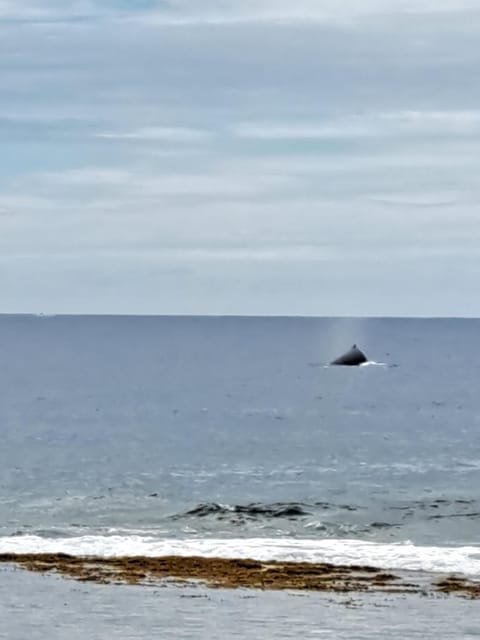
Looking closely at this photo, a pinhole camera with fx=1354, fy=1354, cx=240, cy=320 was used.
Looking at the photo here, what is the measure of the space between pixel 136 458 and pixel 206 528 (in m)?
27.0

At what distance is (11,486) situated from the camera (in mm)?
59031

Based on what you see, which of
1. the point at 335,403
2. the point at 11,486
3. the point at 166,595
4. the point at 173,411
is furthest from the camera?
the point at 335,403

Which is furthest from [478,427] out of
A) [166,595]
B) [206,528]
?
[166,595]

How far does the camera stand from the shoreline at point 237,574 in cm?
3334

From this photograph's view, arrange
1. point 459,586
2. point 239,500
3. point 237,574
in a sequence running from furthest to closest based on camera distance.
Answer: point 239,500 < point 237,574 < point 459,586

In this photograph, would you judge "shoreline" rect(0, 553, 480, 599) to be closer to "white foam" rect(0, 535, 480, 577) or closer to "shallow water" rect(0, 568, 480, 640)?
"shallow water" rect(0, 568, 480, 640)

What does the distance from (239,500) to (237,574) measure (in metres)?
20.6

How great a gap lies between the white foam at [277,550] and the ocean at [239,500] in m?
0.09

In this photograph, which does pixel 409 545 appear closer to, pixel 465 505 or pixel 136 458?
pixel 465 505

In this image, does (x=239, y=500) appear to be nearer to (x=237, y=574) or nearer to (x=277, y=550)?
(x=277, y=550)

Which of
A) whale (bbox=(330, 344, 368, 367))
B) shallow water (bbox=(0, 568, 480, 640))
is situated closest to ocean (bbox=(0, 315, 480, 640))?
shallow water (bbox=(0, 568, 480, 640))

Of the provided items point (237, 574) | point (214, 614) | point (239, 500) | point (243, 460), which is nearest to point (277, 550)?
point (237, 574)

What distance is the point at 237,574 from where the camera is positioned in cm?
3516

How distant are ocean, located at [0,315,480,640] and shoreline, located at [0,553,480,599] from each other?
2.71ft
